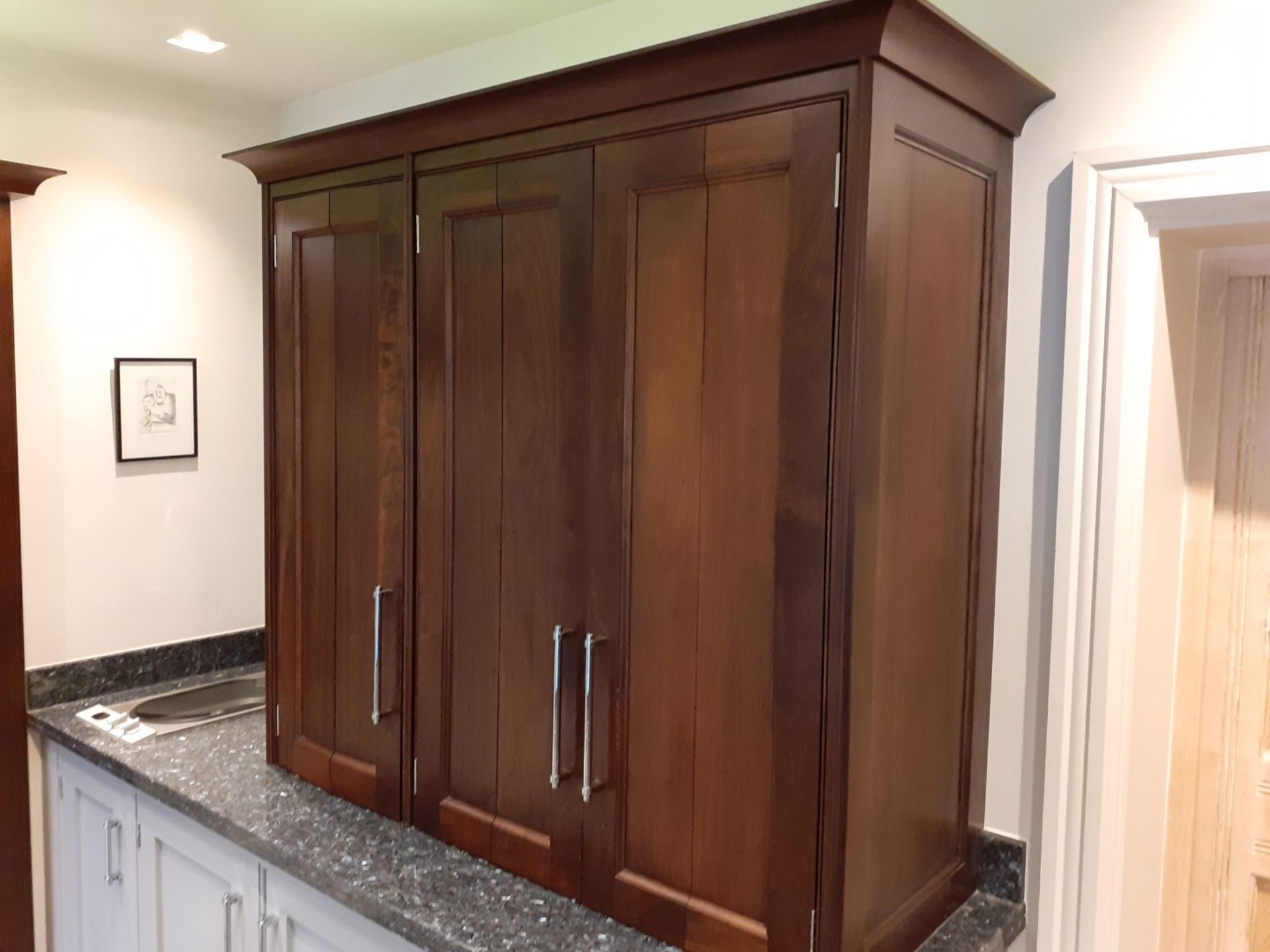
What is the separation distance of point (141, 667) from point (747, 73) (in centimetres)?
239

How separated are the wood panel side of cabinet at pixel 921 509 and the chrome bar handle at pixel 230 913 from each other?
52.4 inches

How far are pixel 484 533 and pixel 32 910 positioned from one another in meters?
1.96

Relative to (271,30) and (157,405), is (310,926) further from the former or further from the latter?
(271,30)

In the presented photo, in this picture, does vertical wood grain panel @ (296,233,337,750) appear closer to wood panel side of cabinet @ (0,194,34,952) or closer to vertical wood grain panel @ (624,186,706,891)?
vertical wood grain panel @ (624,186,706,891)

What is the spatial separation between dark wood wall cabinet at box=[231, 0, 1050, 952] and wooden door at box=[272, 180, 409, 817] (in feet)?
0.04

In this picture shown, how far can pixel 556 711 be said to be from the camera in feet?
5.12

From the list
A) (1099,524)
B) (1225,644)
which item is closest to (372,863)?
(1099,524)

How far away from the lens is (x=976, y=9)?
5.20 feet

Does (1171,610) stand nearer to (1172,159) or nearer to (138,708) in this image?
(1172,159)

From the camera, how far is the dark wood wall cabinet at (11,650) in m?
2.42

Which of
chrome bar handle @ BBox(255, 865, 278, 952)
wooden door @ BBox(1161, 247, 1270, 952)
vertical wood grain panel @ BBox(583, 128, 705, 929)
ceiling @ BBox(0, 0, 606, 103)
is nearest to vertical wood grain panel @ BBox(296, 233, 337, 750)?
chrome bar handle @ BBox(255, 865, 278, 952)

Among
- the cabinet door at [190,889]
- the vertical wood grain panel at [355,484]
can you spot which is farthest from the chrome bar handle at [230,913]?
the vertical wood grain panel at [355,484]

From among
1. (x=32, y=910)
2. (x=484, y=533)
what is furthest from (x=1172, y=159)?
(x=32, y=910)

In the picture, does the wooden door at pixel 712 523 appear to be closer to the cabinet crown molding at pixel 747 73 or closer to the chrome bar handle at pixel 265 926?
the cabinet crown molding at pixel 747 73
